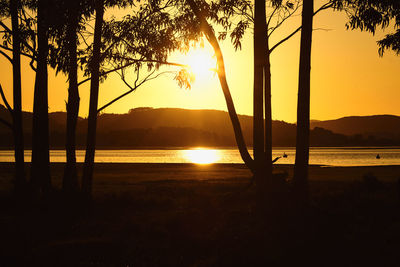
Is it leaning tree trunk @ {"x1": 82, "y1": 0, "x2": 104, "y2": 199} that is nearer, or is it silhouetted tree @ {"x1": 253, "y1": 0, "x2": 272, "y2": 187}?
silhouetted tree @ {"x1": 253, "y1": 0, "x2": 272, "y2": 187}

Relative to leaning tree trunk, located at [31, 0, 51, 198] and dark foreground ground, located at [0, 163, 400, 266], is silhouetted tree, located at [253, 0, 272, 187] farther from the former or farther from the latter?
leaning tree trunk, located at [31, 0, 51, 198]

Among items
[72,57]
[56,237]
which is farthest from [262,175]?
[72,57]

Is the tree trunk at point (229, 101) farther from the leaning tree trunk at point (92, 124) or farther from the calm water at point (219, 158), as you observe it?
the calm water at point (219, 158)

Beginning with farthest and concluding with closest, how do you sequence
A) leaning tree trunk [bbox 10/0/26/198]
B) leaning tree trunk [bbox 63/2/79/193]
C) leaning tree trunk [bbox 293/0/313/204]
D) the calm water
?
the calm water, leaning tree trunk [bbox 10/0/26/198], leaning tree trunk [bbox 63/2/79/193], leaning tree trunk [bbox 293/0/313/204]

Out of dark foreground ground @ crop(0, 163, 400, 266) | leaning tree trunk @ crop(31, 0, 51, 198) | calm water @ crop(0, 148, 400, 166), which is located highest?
leaning tree trunk @ crop(31, 0, 51, 198)

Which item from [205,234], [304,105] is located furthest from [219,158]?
[205,234]

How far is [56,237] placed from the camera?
10352 millimetres

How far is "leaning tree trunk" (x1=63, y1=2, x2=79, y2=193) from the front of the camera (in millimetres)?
14586

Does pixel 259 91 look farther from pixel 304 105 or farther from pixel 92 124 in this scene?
pixel 92 124

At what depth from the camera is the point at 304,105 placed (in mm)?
12555

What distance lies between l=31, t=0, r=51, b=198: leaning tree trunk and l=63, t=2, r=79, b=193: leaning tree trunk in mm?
597

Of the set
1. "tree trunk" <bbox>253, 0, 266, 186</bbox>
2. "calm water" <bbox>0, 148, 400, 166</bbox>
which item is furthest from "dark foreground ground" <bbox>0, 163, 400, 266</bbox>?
"calm water" <bbox>0, 148, 400, 166</bbox>

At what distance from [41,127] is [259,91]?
6.74 metres

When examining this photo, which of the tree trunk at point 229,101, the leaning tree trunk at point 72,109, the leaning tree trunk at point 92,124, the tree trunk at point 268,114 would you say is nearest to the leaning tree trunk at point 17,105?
the leaning tree trunk at point 72,109
